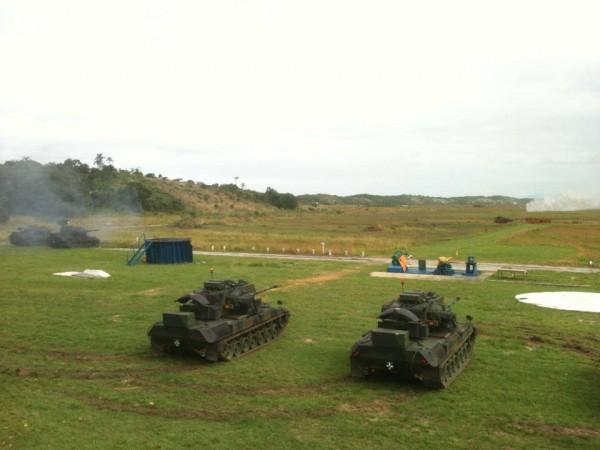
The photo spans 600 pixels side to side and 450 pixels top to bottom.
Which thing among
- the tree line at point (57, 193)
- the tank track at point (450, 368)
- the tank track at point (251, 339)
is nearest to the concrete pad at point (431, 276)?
the tank track at point (251, 339)

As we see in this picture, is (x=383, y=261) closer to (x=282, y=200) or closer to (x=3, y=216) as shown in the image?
(x=3, y=216)

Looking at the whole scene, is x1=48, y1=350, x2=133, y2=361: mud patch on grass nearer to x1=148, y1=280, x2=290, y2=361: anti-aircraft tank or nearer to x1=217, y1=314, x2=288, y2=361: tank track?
x1=148, y1=280, x2=290, y2=361: anti-aircraft tank

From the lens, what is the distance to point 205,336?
50.5 ft

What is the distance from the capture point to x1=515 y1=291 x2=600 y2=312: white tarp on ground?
23.4 metres

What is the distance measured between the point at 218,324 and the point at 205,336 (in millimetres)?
737

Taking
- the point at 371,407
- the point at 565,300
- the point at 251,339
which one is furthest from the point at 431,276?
the point at 371,407

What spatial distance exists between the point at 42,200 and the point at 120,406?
2198 inches

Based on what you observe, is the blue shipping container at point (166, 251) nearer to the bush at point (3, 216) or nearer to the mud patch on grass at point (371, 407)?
the mud patch on grass at point (371, 407)

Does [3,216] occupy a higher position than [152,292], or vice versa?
[3,216]

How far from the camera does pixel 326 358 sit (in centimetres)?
1620

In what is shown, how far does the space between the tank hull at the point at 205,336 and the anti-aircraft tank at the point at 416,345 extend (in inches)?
151

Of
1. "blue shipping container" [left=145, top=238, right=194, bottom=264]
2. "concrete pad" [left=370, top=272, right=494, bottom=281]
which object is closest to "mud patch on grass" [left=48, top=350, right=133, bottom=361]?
"concrete pad" [left=370, top=272, right=494, bottom=281]

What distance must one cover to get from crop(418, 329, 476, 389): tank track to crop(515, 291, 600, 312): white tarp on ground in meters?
9.19

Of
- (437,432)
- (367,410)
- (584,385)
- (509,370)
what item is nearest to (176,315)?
(367,410)
